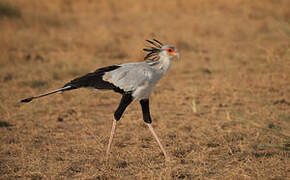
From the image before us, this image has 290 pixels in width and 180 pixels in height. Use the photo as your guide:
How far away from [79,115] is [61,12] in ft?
34.3

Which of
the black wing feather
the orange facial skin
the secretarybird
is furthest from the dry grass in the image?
the orange facial skin

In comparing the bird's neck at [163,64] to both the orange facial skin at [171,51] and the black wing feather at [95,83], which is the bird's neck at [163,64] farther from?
the black wing feather at [95,83]

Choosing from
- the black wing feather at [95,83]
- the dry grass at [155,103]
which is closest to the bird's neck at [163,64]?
the black wing feather at [95,83]

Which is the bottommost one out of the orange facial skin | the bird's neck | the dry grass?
the dry grass

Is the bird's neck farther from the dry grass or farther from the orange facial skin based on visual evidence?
the dry grass

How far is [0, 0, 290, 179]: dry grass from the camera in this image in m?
3.89

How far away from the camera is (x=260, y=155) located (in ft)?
13.4

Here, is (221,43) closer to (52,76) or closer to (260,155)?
(52,76)

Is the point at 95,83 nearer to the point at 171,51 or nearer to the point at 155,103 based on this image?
the point at 171,51

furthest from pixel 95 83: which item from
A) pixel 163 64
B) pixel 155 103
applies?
pixel 155 103

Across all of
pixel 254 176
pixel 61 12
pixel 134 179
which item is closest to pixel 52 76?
pixel 134 179

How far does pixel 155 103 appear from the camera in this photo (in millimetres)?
6191

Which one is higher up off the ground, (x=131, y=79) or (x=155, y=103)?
(x=131, y=79)

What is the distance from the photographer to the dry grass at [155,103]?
12.8ft
